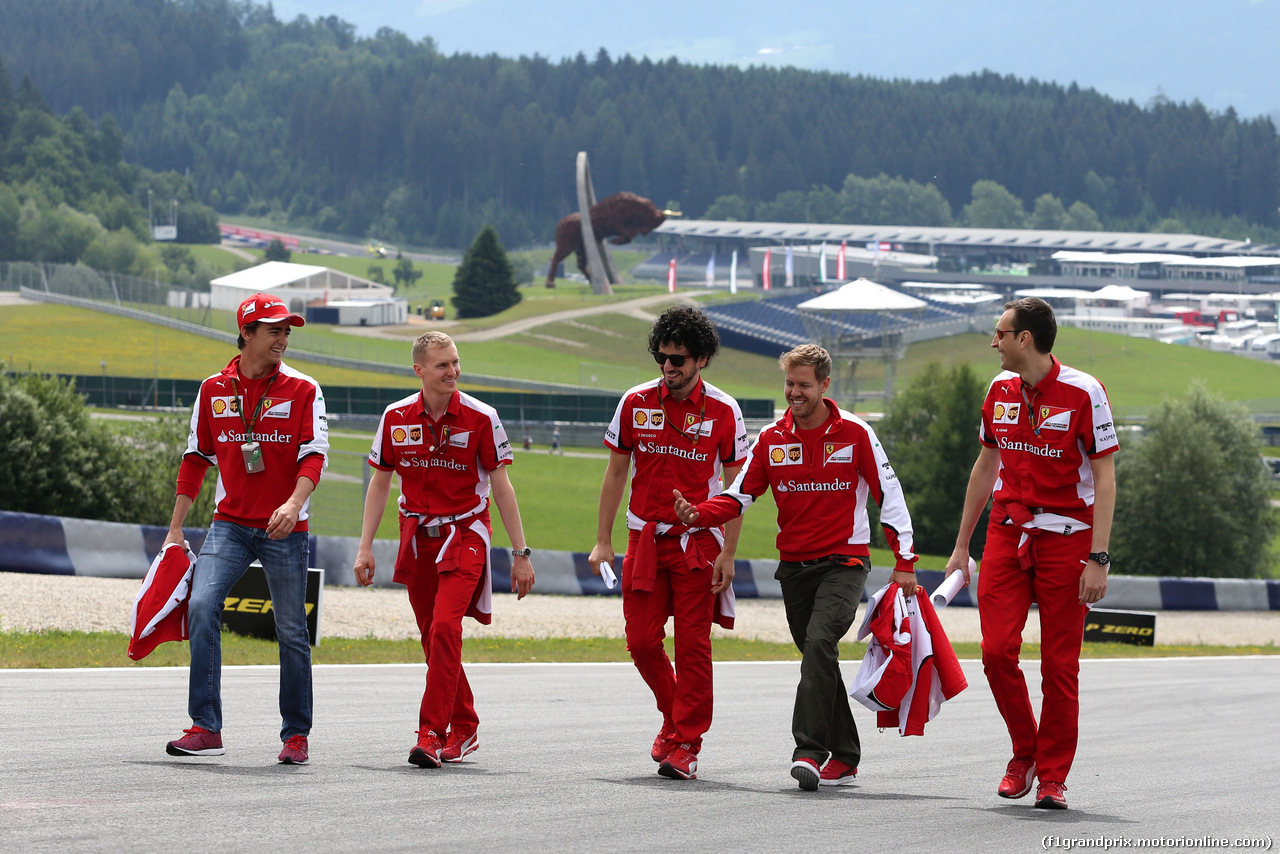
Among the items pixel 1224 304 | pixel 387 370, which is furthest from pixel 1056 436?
pixel 1224 304

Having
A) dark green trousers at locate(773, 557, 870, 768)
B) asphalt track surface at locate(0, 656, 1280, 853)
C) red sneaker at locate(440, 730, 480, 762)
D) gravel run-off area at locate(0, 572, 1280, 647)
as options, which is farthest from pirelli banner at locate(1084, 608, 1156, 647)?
red sneaker at locate(440, 730, 480, 762)

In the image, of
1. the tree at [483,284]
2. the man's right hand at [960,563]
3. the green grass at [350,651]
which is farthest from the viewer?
the tree at [483,284]

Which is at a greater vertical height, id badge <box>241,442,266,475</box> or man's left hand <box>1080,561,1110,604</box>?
id badge <box>241,442,266,475</box>

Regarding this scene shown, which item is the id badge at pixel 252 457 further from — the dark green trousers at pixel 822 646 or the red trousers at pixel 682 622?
the dark green trousers at pixel 822 646

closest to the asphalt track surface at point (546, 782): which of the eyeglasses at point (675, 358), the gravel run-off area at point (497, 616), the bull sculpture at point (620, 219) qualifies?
the eyeglasses at point (675, 358)

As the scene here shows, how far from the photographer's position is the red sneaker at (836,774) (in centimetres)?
707

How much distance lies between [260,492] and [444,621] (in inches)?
42.5

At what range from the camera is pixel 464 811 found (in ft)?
18.9

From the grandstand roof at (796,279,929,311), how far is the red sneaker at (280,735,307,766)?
56.1 m

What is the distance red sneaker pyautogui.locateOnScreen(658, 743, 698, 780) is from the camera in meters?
6.97

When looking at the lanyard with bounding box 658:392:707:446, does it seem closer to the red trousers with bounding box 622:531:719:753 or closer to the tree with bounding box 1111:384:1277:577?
the red trousers with bounding box 622:531:719:753

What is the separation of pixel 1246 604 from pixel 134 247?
11252 centimetres

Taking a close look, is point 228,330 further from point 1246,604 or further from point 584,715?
point 584,715

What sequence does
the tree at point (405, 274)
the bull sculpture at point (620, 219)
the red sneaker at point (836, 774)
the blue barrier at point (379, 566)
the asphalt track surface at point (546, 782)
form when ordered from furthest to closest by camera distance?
the tree at point (405, 274)
the bull sculpture at point (620, 219)
the blue barrier at point (379, 566)
the red sneaker at point (836, 774)
the asphalt track surface at point (546, 782)
